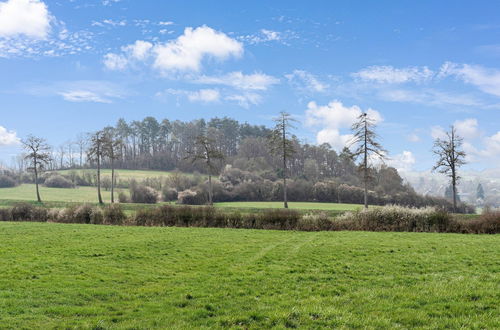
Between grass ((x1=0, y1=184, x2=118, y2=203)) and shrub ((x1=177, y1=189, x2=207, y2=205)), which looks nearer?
shrub ((x1=177, y1=189, x2=207, y2=205))

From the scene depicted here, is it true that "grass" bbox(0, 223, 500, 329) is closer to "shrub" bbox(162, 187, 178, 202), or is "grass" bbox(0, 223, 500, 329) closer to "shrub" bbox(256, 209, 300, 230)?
"shrub" bbox(256, 209, 300, 230)

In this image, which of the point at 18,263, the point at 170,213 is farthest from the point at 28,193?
the point at 18,263

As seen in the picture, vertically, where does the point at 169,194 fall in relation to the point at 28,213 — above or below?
above

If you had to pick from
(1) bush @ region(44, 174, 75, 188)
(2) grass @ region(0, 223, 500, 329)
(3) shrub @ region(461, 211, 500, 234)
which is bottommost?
(3) shrub @ region(461, 211, 500, 234)

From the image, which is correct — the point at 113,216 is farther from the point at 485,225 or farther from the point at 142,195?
the point at 485,225

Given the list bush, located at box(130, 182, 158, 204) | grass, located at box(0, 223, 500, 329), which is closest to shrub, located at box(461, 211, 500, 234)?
grass, located at box(0, 223, 500, 329)

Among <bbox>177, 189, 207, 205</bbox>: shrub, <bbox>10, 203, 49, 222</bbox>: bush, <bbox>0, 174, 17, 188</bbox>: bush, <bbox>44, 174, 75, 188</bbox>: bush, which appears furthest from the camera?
<bbox>0, 174, 17, 188</bbox>: bush

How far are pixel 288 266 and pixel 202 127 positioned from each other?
3990 inches

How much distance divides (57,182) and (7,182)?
12672mm

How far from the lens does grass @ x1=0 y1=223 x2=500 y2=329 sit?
7.45 m

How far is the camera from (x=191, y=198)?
59.8 meters

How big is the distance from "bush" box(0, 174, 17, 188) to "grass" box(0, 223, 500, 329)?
256 ft

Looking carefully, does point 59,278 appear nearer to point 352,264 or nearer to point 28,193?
point 352,264

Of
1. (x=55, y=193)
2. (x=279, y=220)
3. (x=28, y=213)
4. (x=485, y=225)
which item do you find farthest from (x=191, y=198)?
(x=485, y=225)
